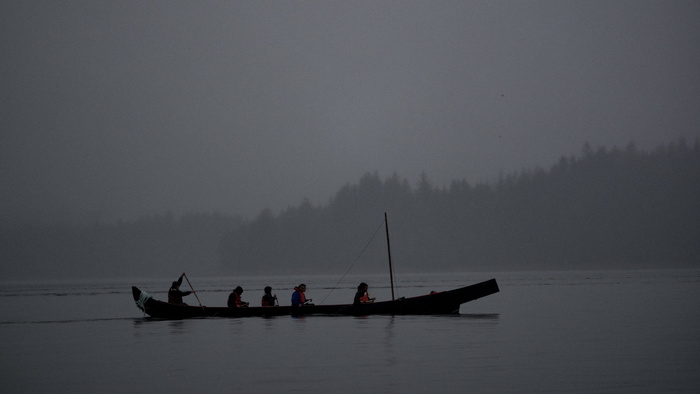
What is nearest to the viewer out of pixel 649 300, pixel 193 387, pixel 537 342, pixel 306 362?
pixel 193 387

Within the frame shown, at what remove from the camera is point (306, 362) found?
23.1m

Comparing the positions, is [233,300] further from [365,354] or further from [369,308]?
[365,354]

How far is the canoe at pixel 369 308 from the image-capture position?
37.3 metres

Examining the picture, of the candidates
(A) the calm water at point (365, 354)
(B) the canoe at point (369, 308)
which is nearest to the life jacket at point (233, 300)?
(B) the canoe at point (369, 308)

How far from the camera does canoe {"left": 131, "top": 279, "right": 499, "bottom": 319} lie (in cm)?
3728

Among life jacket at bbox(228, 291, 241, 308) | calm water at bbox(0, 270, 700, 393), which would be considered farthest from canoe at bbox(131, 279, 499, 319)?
calm water at bbox(0, 270, 700, 393)

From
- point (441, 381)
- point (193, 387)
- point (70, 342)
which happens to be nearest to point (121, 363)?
point (193, 387)

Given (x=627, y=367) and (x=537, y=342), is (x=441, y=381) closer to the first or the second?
(x=627, y=367)

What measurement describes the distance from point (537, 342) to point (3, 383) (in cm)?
1710

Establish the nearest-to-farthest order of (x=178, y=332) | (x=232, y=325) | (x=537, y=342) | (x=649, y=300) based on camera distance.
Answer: (x=537, y=342)
(x=178, y=332)
(x=232, y=325)
(x=649, y=300)

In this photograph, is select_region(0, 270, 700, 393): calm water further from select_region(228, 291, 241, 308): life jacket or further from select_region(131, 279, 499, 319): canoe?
select_region(228, 291, 241, 308): life jacket

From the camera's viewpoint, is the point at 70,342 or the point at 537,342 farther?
the point at 70,342

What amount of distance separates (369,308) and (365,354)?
13.2m

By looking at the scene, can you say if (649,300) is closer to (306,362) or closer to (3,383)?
(306,362)
